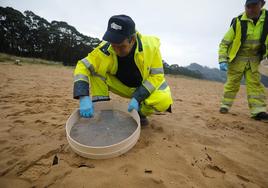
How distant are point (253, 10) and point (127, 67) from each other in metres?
2.05

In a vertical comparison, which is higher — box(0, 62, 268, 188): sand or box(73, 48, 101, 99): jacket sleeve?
box(73, 48, 101, 99): jacket sleeve

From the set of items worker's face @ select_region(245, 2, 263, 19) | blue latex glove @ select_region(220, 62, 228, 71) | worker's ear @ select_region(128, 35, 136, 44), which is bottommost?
blue latex glove @ select_region(220, 62, 228, 71)

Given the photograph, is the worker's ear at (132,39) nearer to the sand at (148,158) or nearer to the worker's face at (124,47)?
the worker's face at (124,47)

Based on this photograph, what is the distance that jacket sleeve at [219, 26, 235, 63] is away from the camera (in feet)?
10.2

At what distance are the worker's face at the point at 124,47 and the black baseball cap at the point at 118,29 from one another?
0.15 feet

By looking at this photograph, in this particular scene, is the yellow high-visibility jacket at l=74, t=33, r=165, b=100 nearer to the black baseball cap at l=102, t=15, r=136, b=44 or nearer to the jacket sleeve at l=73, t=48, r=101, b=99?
the jacket sleeve at l=73, t=48, r=101, b=99

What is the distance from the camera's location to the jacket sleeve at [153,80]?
198 cm

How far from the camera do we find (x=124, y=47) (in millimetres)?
1873

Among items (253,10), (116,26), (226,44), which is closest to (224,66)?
(226,44)

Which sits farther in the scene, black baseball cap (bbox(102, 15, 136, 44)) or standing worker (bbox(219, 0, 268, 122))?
standing worker (bbox(219, 0, 268, 122))

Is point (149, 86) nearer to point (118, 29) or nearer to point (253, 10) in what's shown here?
point (118, 29)

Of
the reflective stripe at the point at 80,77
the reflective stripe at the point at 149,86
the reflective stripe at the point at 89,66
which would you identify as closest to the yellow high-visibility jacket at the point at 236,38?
the reflective stripe at the point at 149,86

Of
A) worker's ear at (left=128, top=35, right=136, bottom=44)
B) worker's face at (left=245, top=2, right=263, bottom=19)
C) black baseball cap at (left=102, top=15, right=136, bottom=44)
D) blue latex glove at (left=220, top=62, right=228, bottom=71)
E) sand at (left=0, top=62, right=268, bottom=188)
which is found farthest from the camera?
blue latex glove at (left=220, top=62, right=228, bottom=71)

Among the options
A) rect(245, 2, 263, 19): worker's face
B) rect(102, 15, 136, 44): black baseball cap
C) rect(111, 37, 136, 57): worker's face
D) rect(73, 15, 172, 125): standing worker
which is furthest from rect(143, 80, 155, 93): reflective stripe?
rect(245, 2, 263, 19): worker's face
